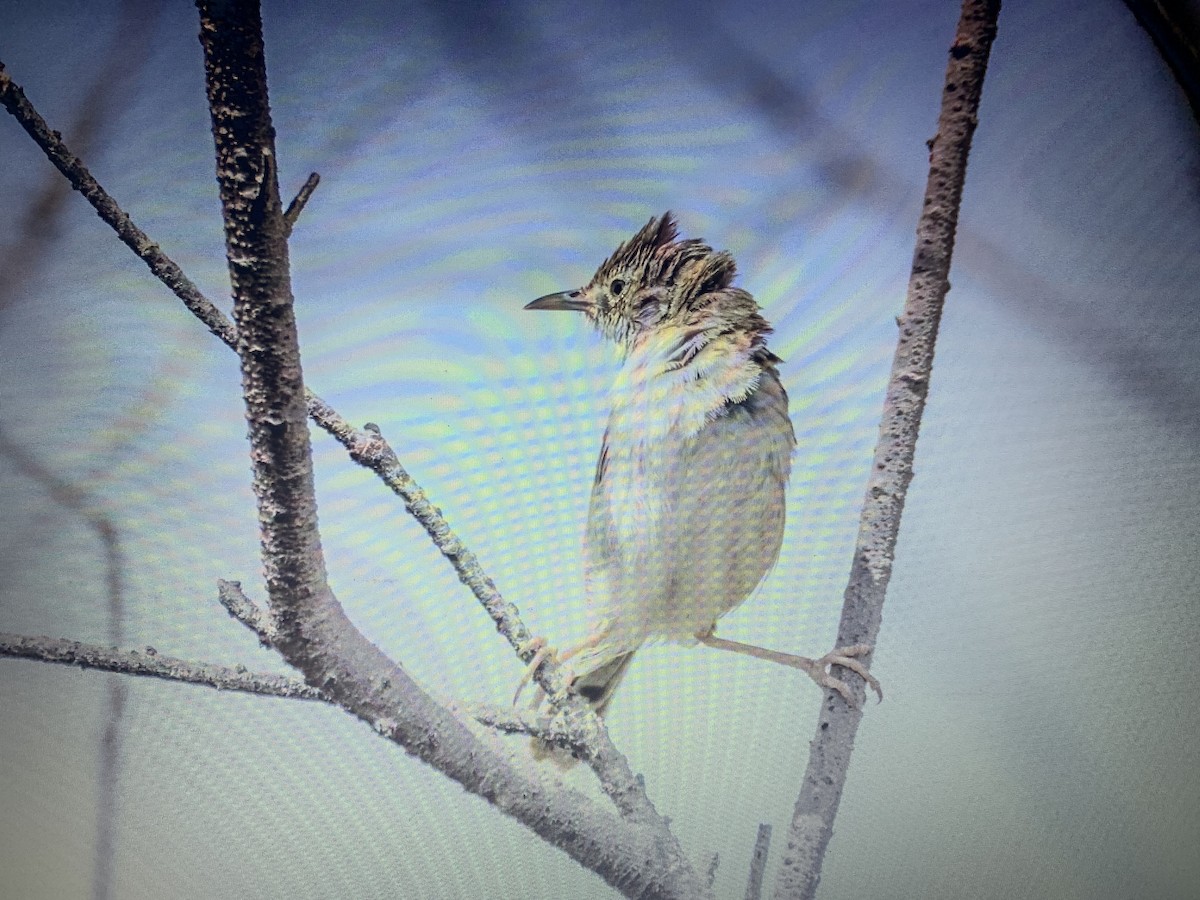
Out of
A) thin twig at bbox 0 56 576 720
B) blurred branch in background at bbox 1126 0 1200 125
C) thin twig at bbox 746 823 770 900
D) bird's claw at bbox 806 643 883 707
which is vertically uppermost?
blurred branch in background at bbox 1126 0 1200 125

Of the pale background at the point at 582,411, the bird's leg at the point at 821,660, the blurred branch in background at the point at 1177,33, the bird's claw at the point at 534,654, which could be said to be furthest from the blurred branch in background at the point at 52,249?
the blurred branch in background at the point at 1177,33

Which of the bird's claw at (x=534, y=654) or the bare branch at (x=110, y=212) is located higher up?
the bare branch at (x=110, y=212)

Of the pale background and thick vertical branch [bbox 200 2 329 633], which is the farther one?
the pale background

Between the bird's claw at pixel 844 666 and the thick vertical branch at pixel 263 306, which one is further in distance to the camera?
the bird's claw at pixel 844 666

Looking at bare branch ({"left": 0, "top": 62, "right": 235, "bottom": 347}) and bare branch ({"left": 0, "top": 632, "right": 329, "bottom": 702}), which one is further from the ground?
bare branch ({"left": 0, "top": 62, "right": 235, "bottom": 347})

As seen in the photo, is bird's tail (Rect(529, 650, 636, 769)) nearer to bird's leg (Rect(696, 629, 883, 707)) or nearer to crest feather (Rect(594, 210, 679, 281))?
bird's leg (Rect(696, 629, 883, 707))

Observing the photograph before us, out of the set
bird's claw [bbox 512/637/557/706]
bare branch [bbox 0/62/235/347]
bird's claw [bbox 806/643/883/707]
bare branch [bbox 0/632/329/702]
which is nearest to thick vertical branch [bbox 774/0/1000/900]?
bird's claw [bbox 806/643/883/707]

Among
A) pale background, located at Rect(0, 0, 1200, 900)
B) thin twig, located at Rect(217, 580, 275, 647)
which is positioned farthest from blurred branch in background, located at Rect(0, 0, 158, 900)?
thin twig, located at Rect(217, 580, 275, 647)

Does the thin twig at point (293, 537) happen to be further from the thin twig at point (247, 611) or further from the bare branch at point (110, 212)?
the bare branch at point (110, 212)

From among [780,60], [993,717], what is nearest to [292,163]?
[780,60]
